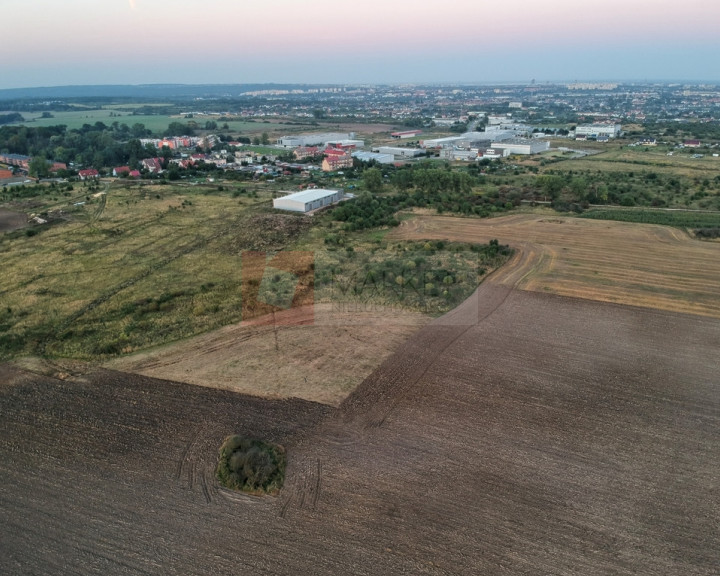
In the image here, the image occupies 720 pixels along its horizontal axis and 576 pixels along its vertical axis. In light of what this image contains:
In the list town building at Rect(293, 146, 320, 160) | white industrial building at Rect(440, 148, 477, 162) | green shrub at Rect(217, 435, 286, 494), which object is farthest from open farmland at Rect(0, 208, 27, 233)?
white industrial building at Rect(440, 148, 477, 162)

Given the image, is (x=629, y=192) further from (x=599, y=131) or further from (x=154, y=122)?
(x=154, y=122)

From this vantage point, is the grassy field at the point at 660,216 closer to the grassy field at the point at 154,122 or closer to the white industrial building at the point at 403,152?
the white industrial building at the point at 403,152

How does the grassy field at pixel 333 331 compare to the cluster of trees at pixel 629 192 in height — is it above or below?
below

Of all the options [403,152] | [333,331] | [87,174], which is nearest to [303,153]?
[403,152]

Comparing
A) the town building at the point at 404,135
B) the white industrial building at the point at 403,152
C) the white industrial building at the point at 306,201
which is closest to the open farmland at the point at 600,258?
the white industrial building at the point at 306,201

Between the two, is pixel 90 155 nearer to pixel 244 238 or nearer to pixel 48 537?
pixel 244 238

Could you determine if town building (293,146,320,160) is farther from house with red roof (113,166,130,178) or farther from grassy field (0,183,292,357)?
grassy field (0,183,292,357)
